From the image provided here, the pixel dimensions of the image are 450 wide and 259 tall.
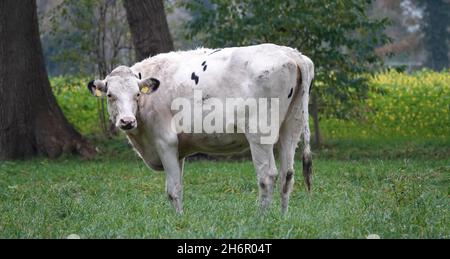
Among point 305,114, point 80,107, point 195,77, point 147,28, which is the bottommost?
point 80,107

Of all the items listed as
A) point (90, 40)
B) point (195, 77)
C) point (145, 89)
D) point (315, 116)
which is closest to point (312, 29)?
point (315, 116)

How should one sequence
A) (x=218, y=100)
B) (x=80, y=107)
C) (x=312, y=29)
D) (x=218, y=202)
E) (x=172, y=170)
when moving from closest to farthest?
1. (x=218, y=100)
2. (x=172, y=170)
3. (x=218, y=202)
4. (x=312, y=29)
5. (x=80, y=107)

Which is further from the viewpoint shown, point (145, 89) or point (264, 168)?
point (145, 89)

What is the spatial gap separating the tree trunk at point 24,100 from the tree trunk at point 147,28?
233 cm

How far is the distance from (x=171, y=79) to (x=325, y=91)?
10.1 meters

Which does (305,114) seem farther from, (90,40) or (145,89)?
(90,40)

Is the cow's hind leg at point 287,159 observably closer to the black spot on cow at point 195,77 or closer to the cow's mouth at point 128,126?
the black spot on cow at point 195,77

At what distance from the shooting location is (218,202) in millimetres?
11109

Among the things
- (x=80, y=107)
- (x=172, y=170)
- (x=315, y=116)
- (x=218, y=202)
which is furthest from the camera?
(x=80, y=107)

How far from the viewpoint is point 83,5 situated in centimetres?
2372

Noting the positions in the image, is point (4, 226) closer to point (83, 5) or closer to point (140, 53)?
point (140, 53)

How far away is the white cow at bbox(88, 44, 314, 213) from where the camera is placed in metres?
9.92

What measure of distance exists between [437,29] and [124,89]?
3395 cm

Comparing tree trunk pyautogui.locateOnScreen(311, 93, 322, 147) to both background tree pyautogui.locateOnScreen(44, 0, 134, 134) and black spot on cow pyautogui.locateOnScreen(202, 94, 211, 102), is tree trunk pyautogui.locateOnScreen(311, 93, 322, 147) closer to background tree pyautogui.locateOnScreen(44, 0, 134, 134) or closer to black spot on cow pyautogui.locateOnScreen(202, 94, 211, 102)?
background tree pyautogui.locateOnScreen(44, 0, 134, 134)
